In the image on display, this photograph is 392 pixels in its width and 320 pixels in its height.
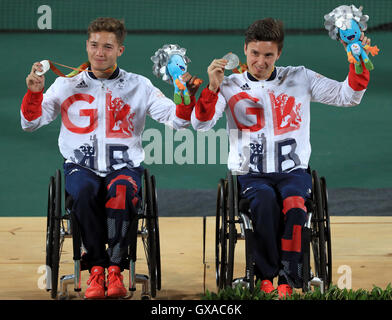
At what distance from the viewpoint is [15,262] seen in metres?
4.51

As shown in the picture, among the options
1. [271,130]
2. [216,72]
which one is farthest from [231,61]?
[271,130]

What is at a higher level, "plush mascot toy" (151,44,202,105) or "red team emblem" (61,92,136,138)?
"plush mascot toy" (151,44,202,105)

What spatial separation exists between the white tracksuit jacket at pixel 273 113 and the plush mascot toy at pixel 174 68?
0.59 ft

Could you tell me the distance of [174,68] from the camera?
3.67m

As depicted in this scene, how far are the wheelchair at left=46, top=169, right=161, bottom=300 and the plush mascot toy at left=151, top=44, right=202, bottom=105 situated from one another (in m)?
0.40

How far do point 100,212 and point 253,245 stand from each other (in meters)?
0.68

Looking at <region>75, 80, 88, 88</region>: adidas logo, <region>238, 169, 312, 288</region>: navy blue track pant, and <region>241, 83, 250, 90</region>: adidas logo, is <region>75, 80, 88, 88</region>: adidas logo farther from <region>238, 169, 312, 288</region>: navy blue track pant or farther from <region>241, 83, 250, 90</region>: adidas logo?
<region>238, 169, 312, 288</region>: navy blue track pant

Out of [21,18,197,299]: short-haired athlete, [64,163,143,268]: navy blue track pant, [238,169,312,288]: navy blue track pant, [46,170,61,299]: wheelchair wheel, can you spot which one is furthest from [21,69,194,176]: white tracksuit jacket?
[238,169,312,288]: navy blue track pant

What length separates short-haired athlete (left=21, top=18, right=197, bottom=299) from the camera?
3752 mm

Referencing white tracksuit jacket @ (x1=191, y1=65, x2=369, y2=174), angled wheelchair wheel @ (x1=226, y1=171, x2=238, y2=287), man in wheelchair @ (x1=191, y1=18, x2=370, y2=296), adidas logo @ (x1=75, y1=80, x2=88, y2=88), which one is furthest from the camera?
adidas logo @ (x1=75, y1=80, x2=88, y2=88)

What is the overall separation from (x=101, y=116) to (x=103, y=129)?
60 mm

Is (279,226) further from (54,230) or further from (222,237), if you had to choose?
(54,230)
